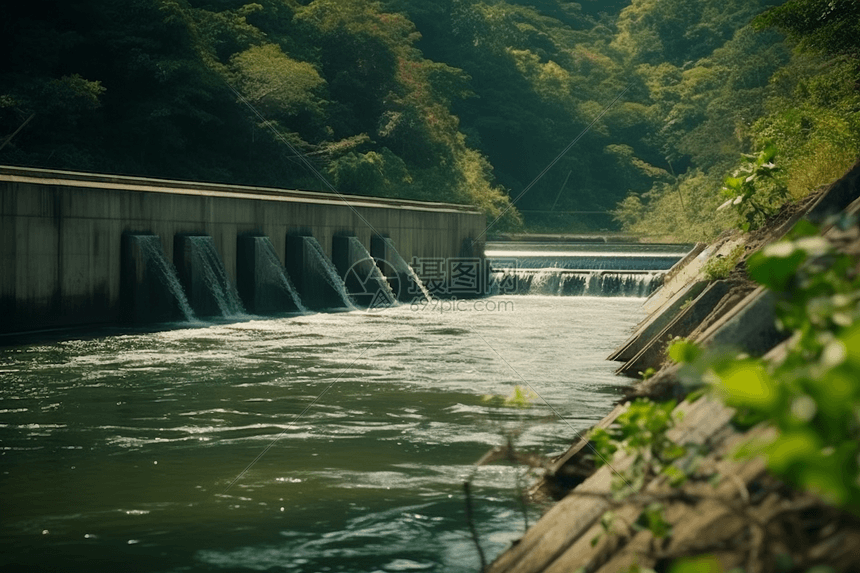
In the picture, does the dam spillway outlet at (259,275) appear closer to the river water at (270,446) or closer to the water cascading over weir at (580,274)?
the river water at (270,446)

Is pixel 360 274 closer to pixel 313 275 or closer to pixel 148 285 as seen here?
pixel 313 275

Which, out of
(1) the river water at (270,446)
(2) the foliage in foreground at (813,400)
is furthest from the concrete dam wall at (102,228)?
(2) the foliage in foreground at (813,400)

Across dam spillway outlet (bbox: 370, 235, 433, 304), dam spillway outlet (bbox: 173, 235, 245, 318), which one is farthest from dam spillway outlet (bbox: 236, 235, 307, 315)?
dam spillway outlet (bbox: 370, 235, 433, 304)

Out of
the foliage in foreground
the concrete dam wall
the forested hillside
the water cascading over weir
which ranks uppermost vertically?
the forested hillside

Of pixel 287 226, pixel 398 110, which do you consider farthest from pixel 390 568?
pixel 398 110

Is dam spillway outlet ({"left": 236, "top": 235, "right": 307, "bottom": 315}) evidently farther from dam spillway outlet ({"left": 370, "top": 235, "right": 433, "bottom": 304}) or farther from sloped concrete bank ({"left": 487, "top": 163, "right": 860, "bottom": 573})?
sloped concrete bank ({"left": 487, "top": 163, "right": 860, "bottom": 573})

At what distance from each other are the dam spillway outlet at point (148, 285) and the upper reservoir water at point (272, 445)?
8.65 feet

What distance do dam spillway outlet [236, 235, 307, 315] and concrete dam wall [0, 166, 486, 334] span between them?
0.41 feet

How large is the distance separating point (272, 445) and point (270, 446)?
0.06 metres

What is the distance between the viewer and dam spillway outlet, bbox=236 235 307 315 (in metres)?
25.0

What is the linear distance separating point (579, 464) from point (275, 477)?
2.43m

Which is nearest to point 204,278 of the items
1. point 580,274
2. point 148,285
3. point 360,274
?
point 148,285

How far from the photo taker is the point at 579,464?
22.4ft

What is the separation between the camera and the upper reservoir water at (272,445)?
632cm
